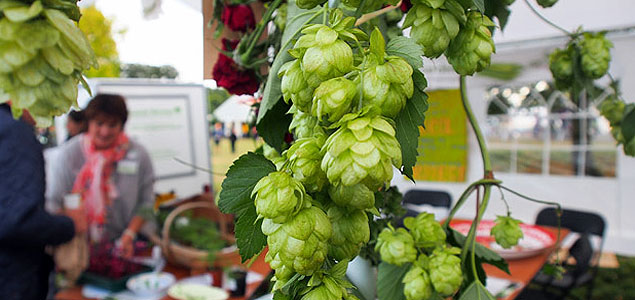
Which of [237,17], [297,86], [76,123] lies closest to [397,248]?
[297,86]

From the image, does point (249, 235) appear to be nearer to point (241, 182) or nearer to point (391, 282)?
point (241, 182)

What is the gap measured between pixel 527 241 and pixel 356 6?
2.32 m

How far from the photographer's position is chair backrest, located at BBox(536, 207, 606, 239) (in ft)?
9.71

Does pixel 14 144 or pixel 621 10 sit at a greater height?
pixel 621 10

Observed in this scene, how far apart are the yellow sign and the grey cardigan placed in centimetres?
293

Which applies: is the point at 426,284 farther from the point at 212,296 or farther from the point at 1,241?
the point at 1,241

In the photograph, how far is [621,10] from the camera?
276 centimetres

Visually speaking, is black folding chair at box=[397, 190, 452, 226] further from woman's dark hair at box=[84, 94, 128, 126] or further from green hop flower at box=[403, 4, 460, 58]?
green hop flower at box=[403, 4, 460, 58]

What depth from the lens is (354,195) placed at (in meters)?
0.25

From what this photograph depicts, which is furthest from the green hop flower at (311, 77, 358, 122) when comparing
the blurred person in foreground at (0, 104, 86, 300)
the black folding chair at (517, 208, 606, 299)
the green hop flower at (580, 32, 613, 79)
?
the black folding chair at (517, 208, 606, 299)

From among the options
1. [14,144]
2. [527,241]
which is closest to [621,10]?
[527,241]

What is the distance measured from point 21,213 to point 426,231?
1.53 meters

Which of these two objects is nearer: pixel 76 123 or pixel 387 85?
pixel 387 85

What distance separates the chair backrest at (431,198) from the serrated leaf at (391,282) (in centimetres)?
338
